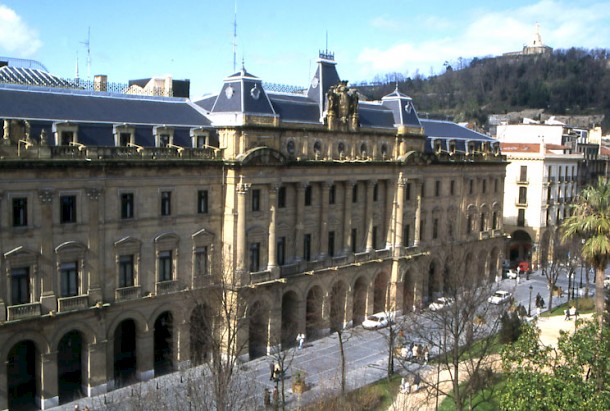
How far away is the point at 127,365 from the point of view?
53844 mm

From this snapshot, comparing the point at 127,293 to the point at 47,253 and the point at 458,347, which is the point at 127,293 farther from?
the point at 458,347

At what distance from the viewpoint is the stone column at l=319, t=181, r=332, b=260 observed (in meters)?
63.3

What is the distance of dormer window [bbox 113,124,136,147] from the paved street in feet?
57.1

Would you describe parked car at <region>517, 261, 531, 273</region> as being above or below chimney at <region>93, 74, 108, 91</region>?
below


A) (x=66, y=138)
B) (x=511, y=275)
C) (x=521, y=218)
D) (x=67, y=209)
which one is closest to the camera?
(x=67, y=209)

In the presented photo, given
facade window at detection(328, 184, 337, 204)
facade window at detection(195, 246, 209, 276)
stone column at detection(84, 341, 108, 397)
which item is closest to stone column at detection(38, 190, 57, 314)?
stone column at detection(84, 341, 108, 397)

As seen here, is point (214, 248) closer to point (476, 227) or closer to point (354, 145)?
point (354, 145)

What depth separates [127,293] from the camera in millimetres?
49656

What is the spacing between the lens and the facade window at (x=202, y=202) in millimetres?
54344

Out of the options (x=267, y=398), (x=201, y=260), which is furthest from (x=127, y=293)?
(x=267, y=398)

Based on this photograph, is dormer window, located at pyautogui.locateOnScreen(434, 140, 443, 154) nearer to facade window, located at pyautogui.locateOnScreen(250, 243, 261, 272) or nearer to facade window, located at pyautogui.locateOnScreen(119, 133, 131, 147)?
facade window, located at pyautogui.locateOnScreen(250, 243, 261, 272)

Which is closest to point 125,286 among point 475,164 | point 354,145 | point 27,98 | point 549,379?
point 27,98

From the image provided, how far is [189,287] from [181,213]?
19.2ft

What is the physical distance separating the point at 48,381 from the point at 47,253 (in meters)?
8.68
